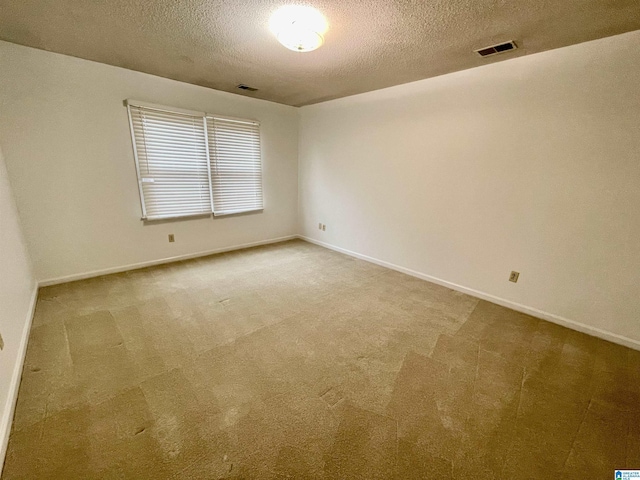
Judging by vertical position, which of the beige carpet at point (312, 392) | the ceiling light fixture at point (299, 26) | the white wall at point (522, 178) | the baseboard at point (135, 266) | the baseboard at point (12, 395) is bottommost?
the beige carpet at point (312, 392)

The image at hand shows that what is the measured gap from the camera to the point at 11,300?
174cm

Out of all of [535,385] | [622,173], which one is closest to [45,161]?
[535,385]

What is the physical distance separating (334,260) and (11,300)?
3.13 metres

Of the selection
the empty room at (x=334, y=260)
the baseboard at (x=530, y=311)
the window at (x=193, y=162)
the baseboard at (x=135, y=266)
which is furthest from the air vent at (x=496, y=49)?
the baseboard at (x=135, y=266)

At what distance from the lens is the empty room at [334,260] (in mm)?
1322

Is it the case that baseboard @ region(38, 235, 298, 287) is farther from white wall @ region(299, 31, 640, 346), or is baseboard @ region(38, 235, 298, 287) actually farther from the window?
white wall @ region(299, 31, 640, 346)

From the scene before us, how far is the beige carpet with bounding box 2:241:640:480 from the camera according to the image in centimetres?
120

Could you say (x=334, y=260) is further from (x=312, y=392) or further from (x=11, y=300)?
(x=11, y=300)

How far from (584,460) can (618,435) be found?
0.33 metres

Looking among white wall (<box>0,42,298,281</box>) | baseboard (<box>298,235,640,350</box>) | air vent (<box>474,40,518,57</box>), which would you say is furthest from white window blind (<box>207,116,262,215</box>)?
air vent (<box>474,40,518,57</box>)

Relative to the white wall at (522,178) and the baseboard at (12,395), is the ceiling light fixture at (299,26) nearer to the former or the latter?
the white wall at (522,178)

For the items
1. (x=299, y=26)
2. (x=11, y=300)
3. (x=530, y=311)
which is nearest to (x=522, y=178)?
(x=530, y=311)

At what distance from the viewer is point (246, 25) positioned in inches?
71.8

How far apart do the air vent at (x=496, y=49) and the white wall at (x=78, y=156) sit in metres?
3.03
